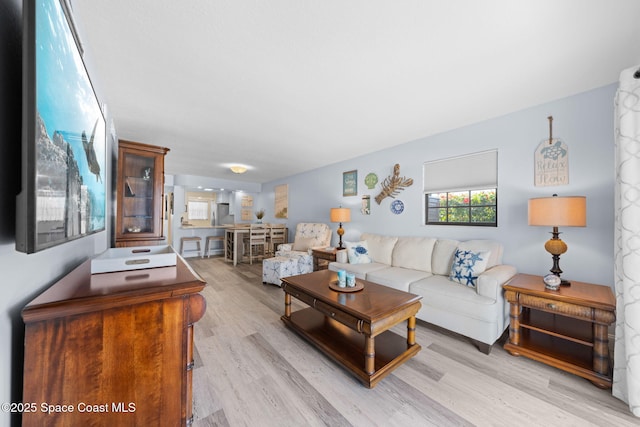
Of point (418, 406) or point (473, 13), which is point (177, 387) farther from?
point (473, 13)

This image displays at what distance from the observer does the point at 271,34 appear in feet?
5.04

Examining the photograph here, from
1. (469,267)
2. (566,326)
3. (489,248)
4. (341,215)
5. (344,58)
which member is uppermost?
(344,58)

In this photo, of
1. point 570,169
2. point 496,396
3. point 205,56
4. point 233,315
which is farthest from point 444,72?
point 233,315

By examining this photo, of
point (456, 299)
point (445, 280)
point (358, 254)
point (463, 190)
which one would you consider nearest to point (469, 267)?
point (445, 280)

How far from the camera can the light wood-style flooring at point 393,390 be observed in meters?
1.40

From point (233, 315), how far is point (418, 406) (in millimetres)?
2087

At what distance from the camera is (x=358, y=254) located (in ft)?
11.6

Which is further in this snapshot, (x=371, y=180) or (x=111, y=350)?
(x=371, y=180)

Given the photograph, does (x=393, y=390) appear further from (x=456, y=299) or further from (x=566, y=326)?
(x=566, y=326)

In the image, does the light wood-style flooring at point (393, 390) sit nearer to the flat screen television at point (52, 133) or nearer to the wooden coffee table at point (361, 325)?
the wooden coffee table at point (361, 325)

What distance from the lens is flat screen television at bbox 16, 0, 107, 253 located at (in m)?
0.59

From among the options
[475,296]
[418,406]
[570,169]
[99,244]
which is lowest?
[418,406]

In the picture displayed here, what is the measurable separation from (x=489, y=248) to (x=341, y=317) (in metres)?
1.88

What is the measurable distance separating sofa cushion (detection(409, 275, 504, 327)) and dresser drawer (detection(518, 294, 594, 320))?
220 millimetres
